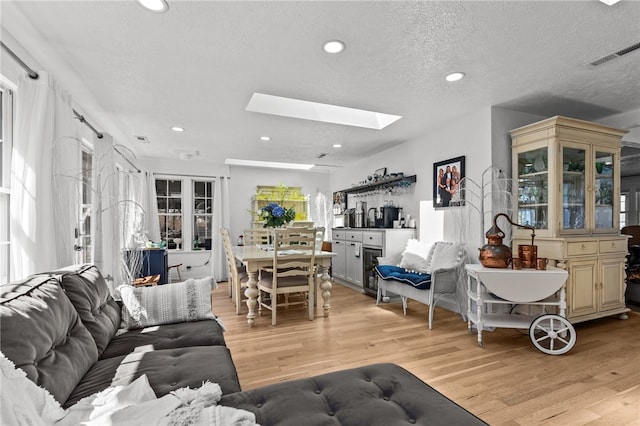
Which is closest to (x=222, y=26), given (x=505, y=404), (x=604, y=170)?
(x=505, y=404)

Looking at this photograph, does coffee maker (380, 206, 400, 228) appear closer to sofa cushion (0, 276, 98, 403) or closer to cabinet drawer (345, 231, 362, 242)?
cabinet drawer (345, 231, 362, 242)

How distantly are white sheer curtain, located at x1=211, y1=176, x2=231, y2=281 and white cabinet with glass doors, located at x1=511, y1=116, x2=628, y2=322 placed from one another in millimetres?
4864

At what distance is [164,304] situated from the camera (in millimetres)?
2158

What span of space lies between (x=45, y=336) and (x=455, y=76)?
10.1ft

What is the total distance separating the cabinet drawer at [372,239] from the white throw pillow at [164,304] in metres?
2.73

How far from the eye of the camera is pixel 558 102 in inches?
128

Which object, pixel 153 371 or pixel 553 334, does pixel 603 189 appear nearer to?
pixel 553 334

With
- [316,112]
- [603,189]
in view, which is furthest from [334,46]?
[603,189]

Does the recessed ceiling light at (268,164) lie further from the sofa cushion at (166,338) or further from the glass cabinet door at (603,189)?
the glass cabinet door at (603,189)

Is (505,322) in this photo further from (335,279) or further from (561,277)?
(335,279)

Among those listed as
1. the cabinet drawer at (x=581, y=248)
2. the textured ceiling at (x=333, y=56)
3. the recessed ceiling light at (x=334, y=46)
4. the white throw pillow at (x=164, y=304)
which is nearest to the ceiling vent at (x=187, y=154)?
the textured ceiling at (x=333, y=56)

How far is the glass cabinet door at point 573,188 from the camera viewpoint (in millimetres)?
3096

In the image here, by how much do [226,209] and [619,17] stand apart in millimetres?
5756

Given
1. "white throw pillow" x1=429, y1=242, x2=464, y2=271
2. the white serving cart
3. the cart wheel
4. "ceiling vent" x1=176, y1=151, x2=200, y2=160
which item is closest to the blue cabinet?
"ceiling vent" x1=176, y1=151, x2=200, y2=160
